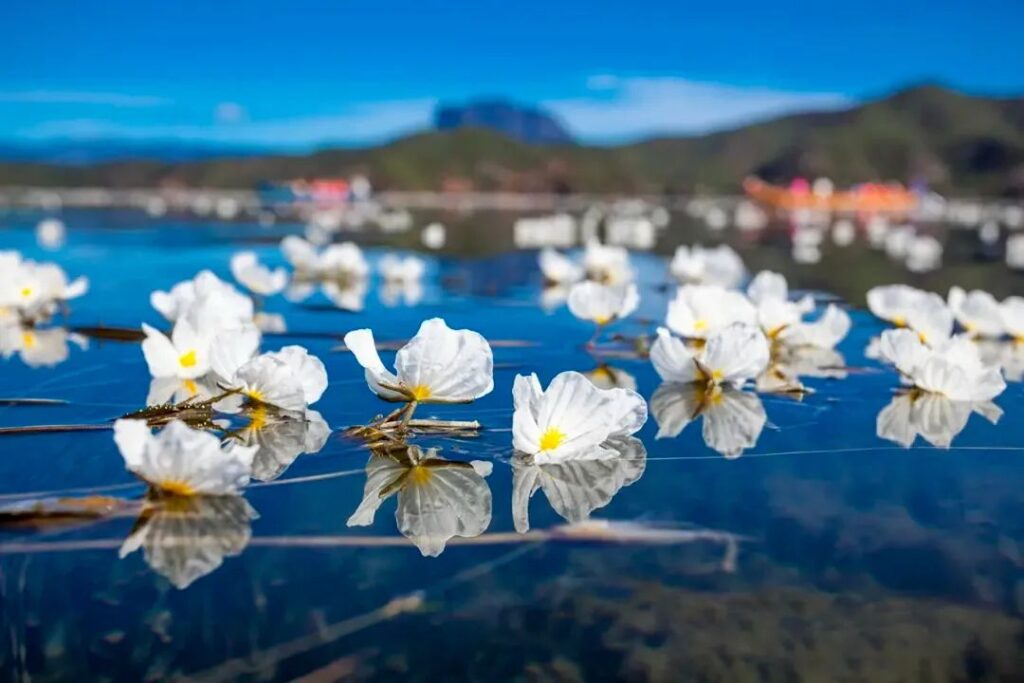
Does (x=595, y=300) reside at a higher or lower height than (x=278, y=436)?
higher

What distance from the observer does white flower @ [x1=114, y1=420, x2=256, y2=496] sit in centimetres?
159

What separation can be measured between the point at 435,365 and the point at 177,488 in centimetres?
55

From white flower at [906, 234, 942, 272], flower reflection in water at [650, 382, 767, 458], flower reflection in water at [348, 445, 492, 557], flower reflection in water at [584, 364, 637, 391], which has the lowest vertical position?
white flower at [906, 234, 942, 272]

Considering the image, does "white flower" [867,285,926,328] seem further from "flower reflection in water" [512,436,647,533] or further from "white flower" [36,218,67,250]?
"white flower" [36,218,67,250]

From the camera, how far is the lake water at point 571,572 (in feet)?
4.05

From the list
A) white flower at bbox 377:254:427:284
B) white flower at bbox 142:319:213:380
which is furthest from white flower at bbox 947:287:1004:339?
white flower at bbox 377:254:427:284

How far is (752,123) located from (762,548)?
13081 centimetres

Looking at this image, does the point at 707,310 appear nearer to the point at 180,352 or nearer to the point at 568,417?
the point at 568,417

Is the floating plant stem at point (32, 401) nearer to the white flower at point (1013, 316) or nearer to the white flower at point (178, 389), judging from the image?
the white flower at point (178, 389)

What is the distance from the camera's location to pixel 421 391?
207 cm

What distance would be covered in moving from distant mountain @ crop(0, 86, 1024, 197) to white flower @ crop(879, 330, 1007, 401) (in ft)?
204

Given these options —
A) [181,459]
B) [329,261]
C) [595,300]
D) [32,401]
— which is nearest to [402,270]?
[329,261]

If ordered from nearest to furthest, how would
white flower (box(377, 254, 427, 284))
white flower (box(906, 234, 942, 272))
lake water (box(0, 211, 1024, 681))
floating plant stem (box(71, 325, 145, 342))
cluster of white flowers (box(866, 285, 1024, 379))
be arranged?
lake water (box(0, 211, 1024, 681)) < cluster of white flowers (box(866, 285, 1024, 379)) < floating plant stem (box(71, 325, 145, 342)) < white flower (box(377, 254, 427, 284)) < white flower (box(906, 234, 942, 272))

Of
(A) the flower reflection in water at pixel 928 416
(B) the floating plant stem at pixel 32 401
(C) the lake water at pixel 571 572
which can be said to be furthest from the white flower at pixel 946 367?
(B) the floating plant stem at pixel 32 401
